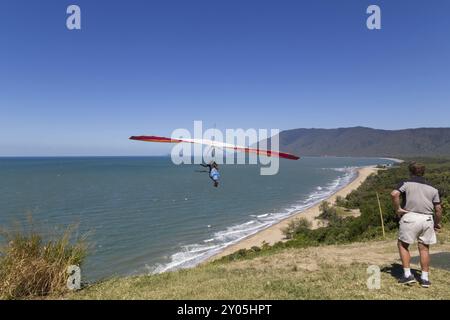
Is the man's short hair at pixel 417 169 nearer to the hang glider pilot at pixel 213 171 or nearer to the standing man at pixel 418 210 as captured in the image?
the standing man at pixel 418 210

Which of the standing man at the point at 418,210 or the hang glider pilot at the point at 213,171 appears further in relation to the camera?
the hang glider pilot at the point at 213,171

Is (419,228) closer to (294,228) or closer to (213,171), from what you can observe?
(213,171)

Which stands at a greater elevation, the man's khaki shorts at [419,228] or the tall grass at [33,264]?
the man's khaki shorts at [419,228]

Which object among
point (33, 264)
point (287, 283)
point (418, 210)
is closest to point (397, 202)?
point (418, 210)

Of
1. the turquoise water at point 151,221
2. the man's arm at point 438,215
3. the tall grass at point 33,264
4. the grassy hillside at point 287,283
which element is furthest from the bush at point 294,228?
the tall grass at point 33,264

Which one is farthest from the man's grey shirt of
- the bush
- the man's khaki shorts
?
the bush

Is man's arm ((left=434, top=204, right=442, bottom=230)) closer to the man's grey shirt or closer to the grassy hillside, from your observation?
the man's grey shirt
